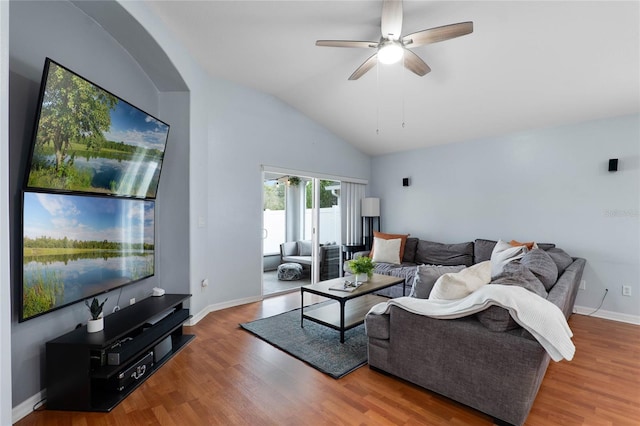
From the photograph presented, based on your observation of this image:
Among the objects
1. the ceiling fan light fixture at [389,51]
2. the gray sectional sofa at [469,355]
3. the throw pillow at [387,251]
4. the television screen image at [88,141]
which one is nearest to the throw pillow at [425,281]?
the gray sectional sofa at [469,355]

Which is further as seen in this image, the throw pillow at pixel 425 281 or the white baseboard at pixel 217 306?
the white baseboard at pixel 217 306

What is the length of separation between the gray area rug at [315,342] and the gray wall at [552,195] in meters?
2.70

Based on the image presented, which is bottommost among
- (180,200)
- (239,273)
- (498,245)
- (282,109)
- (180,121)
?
(239,273)

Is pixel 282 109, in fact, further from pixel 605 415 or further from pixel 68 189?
pixel 605 415

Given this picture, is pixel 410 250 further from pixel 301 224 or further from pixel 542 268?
pixel 542 268

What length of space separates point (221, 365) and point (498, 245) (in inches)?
143

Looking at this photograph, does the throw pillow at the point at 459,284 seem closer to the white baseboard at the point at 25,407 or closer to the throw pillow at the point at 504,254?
the throw pillow at the point at 504,254

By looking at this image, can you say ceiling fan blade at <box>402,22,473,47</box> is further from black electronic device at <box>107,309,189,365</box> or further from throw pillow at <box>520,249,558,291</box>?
black electronic device at <box>107,309,189,365</box>

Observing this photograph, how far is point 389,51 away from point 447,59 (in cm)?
107

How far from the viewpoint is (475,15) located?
2477 mm

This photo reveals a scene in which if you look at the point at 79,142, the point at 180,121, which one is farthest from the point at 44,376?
the point at 180,121

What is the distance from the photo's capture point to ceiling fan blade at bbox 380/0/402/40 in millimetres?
2068

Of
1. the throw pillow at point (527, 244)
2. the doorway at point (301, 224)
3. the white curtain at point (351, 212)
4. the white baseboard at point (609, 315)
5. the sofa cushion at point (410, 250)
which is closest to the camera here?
the white baseboard at point (609, 315)

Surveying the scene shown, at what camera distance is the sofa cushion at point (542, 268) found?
229 centimetres
